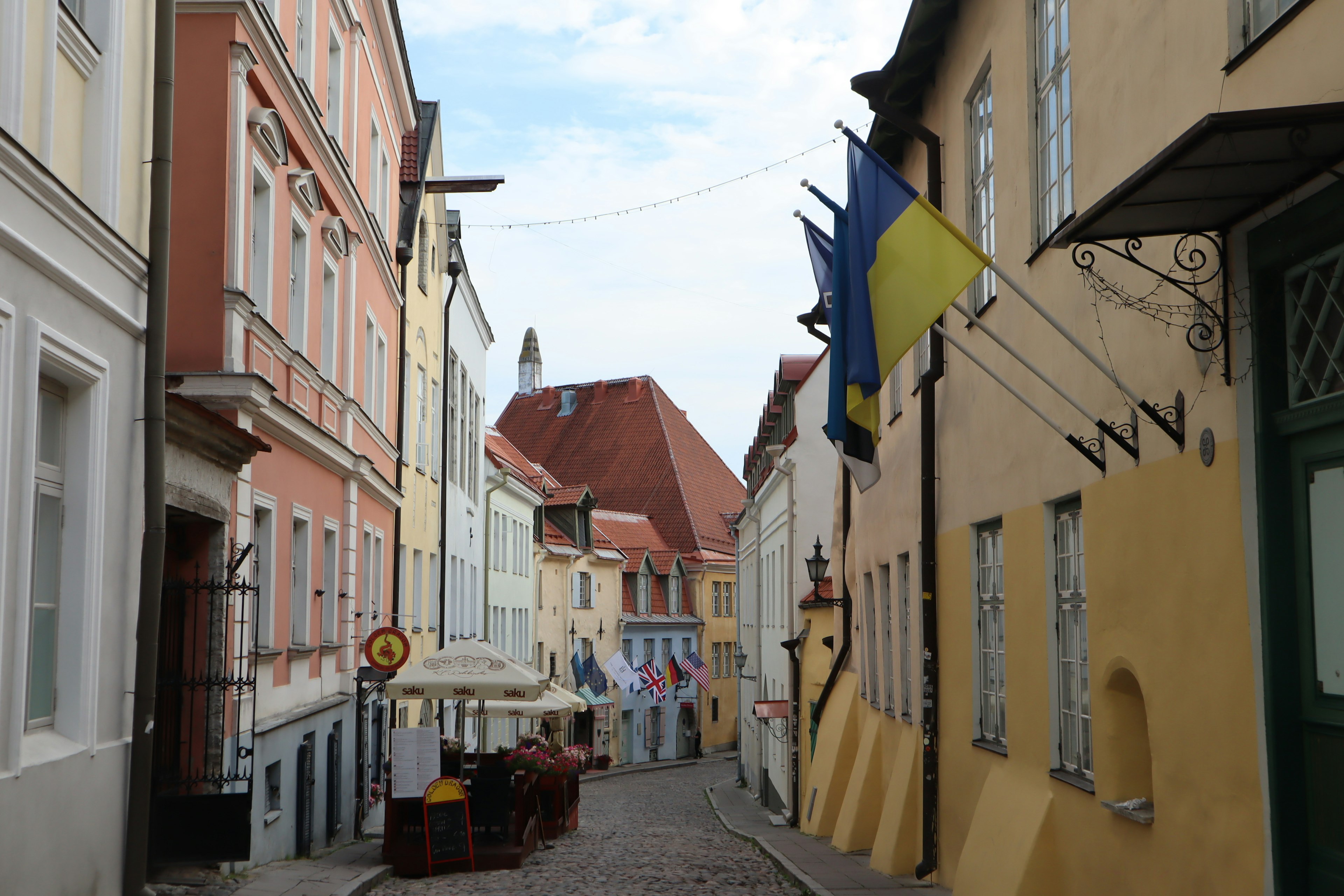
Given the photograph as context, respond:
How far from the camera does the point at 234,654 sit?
1163 cm

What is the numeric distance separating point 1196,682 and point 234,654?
8.25m

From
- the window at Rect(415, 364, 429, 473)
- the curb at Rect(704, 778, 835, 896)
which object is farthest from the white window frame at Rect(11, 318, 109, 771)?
the window at Rect(415, 364, 429, 473)

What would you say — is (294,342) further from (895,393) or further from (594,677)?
(594,677)

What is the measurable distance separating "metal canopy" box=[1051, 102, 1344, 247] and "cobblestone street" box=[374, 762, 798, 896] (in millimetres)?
8084

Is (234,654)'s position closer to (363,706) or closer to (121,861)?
(121,861)

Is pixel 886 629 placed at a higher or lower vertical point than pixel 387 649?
higher

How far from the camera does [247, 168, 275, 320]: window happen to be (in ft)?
41.7

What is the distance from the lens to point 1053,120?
29.4 feet

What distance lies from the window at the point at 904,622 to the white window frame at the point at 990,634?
11.0ft

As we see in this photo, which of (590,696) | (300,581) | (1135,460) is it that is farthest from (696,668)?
(1135,460)

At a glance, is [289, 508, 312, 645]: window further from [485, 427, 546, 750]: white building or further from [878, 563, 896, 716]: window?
[485, 427, 546, 750]: white building

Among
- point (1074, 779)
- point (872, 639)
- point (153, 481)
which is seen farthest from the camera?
point (872, 639)

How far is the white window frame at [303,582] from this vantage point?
1466 cm

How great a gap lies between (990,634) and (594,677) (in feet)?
127
